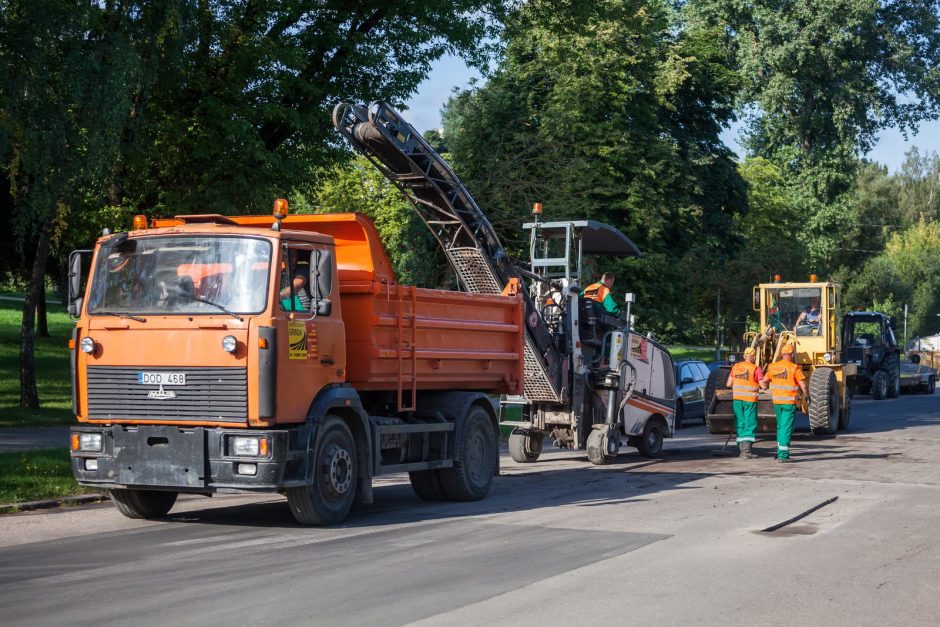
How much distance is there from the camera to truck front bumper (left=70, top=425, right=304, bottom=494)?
33.2ft

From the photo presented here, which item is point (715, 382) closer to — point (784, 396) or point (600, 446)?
point (784, 396)

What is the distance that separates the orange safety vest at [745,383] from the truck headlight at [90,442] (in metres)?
10.5

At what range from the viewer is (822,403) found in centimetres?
2289

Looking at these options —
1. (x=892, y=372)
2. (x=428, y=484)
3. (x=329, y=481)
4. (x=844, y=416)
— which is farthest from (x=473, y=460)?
(x=892, y=372)

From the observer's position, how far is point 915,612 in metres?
7.52

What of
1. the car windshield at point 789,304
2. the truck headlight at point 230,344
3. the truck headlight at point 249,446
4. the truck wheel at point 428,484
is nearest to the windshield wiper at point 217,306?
the truck headlight at point 230,344

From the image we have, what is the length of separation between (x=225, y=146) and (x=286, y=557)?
1218 centimetres

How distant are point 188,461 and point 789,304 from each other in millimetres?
18616

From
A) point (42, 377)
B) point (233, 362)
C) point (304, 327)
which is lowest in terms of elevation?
point (42, 377)

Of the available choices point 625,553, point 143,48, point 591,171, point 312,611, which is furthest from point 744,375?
point 591,171

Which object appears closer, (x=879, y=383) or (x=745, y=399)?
(x=745, y=399)

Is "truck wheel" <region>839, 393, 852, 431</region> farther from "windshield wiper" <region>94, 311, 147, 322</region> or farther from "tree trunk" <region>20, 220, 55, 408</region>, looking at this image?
"windshield wiper" <region>94, 311, 147, 322</region>

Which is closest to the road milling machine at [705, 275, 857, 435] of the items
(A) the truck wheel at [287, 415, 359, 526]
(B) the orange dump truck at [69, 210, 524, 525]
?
(B) the orange dump truck at [69, 210, 524, 525]

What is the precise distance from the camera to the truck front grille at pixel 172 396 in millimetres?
10211
